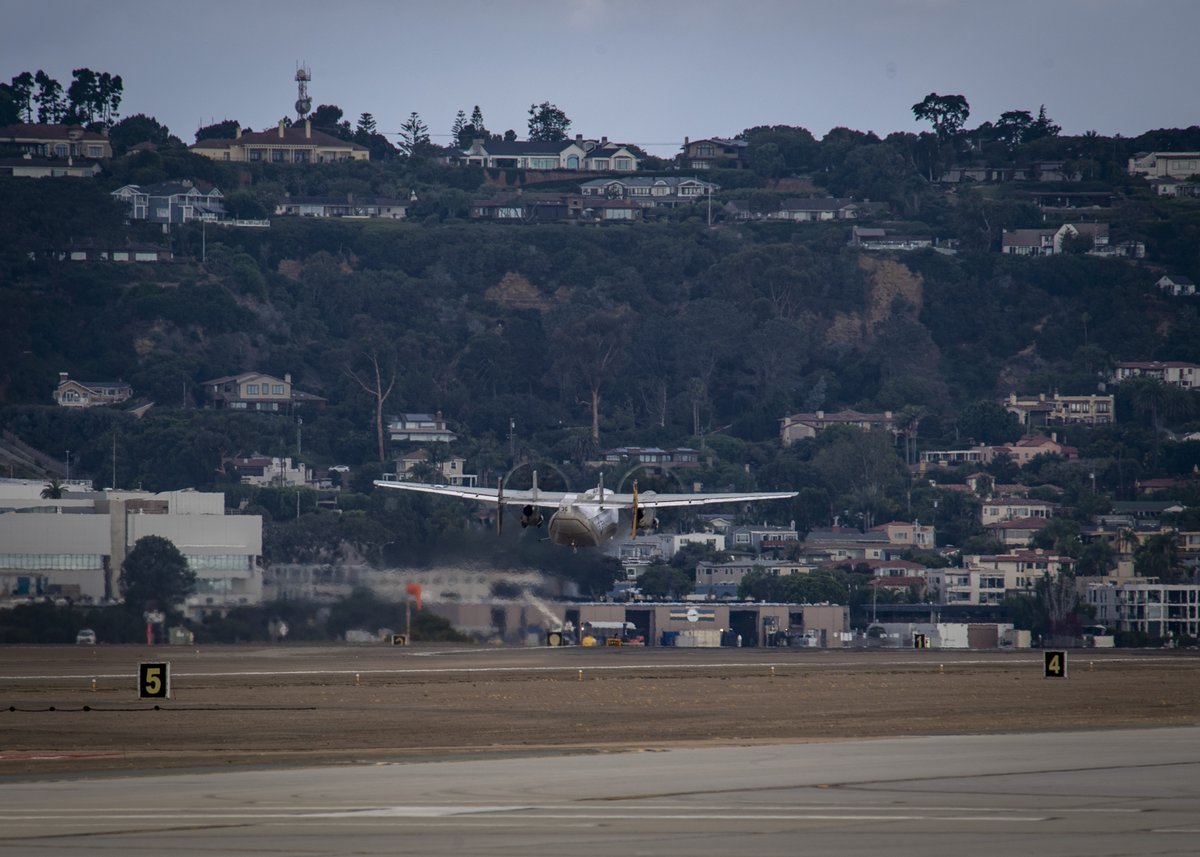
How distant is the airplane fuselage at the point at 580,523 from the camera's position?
7850 centimetres

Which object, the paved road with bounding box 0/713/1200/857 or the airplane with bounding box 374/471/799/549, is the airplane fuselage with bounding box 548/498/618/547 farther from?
the paved road with bounding box 0/713/1200/857

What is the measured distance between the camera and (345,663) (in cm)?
6544

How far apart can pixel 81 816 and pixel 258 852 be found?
3510 mm

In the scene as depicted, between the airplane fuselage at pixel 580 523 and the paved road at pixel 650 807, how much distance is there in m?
49.4

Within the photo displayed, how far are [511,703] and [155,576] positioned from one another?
227ft

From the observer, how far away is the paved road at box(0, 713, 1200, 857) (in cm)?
1928

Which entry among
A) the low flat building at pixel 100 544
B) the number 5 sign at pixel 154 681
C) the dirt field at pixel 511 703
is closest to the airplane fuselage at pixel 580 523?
the dirt field at pixel 511 703

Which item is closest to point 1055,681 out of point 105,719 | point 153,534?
point 105,719

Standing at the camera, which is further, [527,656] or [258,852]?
[527,656]

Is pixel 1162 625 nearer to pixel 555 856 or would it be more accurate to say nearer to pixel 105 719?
pixel 105 719

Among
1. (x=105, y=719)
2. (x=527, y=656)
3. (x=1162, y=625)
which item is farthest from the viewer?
(x=1162, y=625)

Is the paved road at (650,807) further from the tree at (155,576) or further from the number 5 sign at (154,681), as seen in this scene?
the tree at (155,576)

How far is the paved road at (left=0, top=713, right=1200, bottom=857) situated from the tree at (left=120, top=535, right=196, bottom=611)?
8158cm

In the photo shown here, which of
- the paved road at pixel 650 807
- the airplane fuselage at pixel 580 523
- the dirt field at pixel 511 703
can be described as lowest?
the dirt field at pixel 511 703
